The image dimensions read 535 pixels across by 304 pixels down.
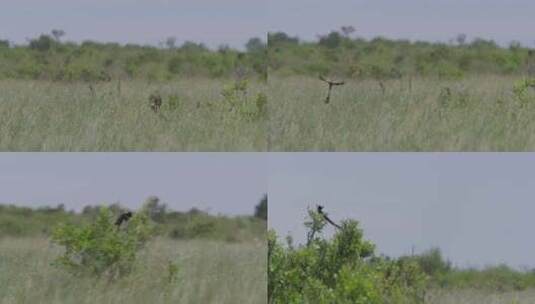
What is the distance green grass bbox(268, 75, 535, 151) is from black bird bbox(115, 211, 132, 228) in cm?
170

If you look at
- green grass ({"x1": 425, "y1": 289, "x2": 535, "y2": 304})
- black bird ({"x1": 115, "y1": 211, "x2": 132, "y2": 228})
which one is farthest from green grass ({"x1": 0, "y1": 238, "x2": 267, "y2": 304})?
green grass ({"x1": 425, "y1": 289, "x2": 535, "y2": 304})

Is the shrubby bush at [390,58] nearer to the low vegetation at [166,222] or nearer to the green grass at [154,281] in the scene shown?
the low vegetation at [166,222]

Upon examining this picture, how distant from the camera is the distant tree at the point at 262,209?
31.6 ft

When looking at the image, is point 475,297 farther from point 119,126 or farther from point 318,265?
point 119,126

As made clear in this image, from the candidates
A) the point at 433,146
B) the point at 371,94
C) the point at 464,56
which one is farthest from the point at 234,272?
the point at 464,56

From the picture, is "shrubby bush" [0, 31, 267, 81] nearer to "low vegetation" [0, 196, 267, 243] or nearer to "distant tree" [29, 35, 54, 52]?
"distant tree" [29, 35, 54, 52]

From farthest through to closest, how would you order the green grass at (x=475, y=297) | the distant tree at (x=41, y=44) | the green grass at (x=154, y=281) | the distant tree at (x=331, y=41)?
the distant tree at (x=41, y=44)
the distant tree at (x=331, y=41)
the green grass at (x=475, y=297)
the green grass at (x=154, y=281)

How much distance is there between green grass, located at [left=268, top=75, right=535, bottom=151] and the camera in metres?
9.38

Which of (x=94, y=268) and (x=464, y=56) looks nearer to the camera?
(x=94, y=268)

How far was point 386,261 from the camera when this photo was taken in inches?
392

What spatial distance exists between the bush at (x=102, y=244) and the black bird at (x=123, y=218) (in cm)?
4

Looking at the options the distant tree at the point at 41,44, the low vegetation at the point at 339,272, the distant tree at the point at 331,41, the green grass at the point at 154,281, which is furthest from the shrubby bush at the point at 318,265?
the distant tree at the point at 41,44

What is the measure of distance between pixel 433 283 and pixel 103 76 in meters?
6.05

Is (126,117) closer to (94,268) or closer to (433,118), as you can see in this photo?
(94,268)
